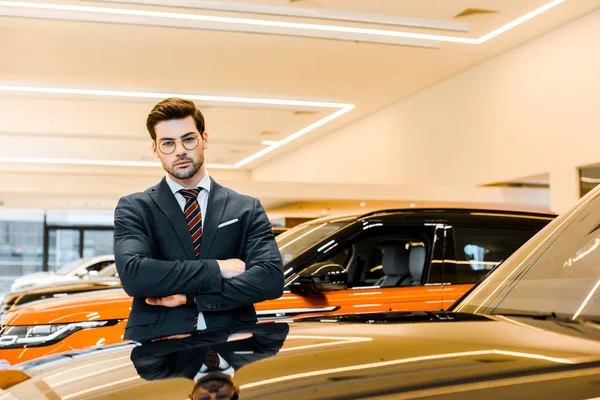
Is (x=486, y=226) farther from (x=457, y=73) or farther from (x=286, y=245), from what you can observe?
(x=457, y=73)

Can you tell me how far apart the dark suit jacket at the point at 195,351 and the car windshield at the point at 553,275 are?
1.91ft

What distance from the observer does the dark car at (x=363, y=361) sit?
94 centimetres

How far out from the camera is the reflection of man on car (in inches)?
38.5

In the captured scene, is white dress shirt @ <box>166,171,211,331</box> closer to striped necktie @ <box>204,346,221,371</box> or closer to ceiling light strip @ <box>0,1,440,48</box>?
striped necktie @ <box>204,346,221,371</box>

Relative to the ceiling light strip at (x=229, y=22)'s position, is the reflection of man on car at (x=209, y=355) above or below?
below

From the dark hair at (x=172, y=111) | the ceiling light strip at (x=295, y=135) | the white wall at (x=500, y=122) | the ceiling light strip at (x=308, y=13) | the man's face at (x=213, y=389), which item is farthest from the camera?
the ceiling light strip at (x=295, y=135)

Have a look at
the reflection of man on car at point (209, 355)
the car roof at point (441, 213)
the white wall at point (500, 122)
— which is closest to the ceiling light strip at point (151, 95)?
the white wall at point (500, 122)

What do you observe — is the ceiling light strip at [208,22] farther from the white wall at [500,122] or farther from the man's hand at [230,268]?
the man's hand at [230,268]

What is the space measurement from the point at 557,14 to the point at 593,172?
252cm

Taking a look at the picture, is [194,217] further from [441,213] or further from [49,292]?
[49,292]

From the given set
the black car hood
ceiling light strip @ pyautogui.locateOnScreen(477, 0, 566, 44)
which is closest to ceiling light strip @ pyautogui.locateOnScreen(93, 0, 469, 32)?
ceiling light strip @ pyautogui.locateOnScreen(477, 0, 566, 44)

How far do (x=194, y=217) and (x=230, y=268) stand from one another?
223 mm

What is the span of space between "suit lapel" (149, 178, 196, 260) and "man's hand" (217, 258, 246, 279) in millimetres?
121

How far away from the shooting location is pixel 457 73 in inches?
574
